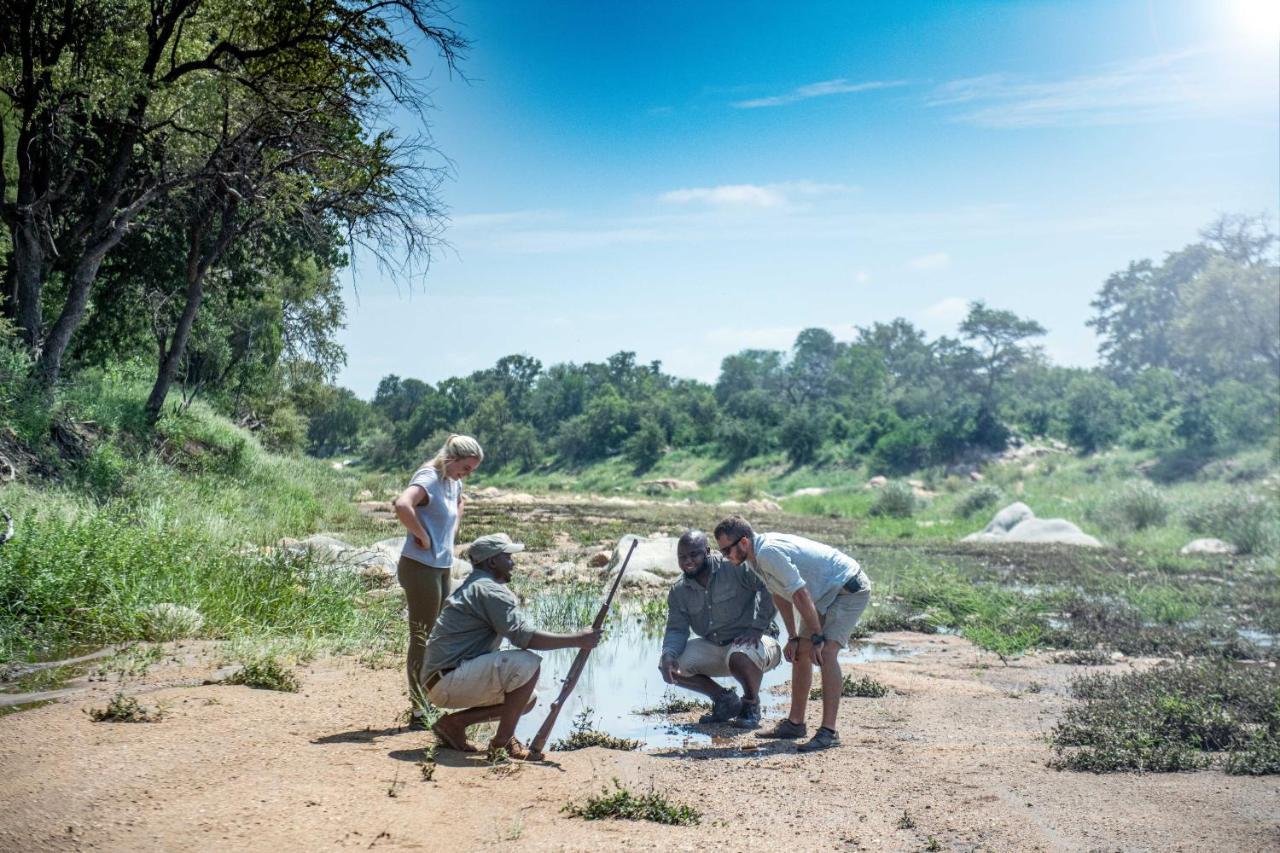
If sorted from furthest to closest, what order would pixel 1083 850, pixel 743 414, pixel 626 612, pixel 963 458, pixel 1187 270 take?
pixel 1187 270 → pixel 743 414 → pixel 963 458 → pixel 626 612 → pixel 1083 850

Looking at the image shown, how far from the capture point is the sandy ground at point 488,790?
182 inches

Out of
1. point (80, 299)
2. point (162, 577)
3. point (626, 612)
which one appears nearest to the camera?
point (162, 577)

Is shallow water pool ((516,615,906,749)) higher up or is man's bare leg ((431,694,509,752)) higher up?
man's bare leg ((431,694,509,752))

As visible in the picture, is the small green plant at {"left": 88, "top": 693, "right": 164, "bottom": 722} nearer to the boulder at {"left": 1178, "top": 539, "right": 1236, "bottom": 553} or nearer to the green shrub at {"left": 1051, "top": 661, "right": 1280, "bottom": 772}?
the green shrub at {"left": 1051, "top": 661, "right": 1280, "bottom": 772}

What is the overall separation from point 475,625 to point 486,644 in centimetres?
14

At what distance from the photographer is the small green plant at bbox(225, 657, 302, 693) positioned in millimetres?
7012

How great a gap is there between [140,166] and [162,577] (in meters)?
9.89

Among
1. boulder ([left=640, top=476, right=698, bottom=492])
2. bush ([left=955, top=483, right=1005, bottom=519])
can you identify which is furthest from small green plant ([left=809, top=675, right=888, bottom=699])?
boulder ([left=640, top=476, right=698, bottom=492])

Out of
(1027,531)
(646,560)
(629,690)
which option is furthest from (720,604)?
(1027,531)

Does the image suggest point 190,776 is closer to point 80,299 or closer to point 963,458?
point 80,299

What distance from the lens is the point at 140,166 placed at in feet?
52.7

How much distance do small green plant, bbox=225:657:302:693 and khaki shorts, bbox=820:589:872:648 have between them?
12.2ft

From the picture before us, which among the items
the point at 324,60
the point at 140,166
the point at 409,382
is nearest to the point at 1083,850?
the point at 324,60

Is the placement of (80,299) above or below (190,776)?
above
